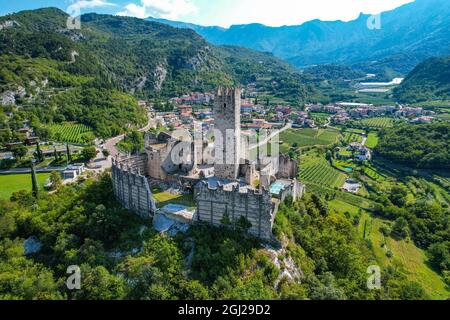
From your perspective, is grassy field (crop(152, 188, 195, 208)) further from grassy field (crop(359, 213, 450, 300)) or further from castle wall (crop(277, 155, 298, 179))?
grassy field (crop(359, 213, 450, 300))

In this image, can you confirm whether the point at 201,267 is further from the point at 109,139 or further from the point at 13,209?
the point at 109,139

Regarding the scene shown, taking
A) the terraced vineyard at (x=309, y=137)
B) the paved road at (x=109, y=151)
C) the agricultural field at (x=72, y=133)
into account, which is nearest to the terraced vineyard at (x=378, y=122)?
the terraced vineyard at (x=309, y=137)

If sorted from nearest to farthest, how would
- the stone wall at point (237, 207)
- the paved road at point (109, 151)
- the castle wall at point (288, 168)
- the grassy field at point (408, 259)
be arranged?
the stone wall at point (237, 207) < the castle wall at point (288, 168) < the grassy field at point (408, 259) < the paved road at point (109, 151)

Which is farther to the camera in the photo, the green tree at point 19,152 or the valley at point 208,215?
the green tree at point 19,152

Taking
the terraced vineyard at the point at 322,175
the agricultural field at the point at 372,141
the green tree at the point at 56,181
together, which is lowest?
the terraced vineyard at the point at 322,175

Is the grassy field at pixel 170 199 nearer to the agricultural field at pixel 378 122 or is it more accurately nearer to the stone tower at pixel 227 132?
the stone tower at pixel 227 132
